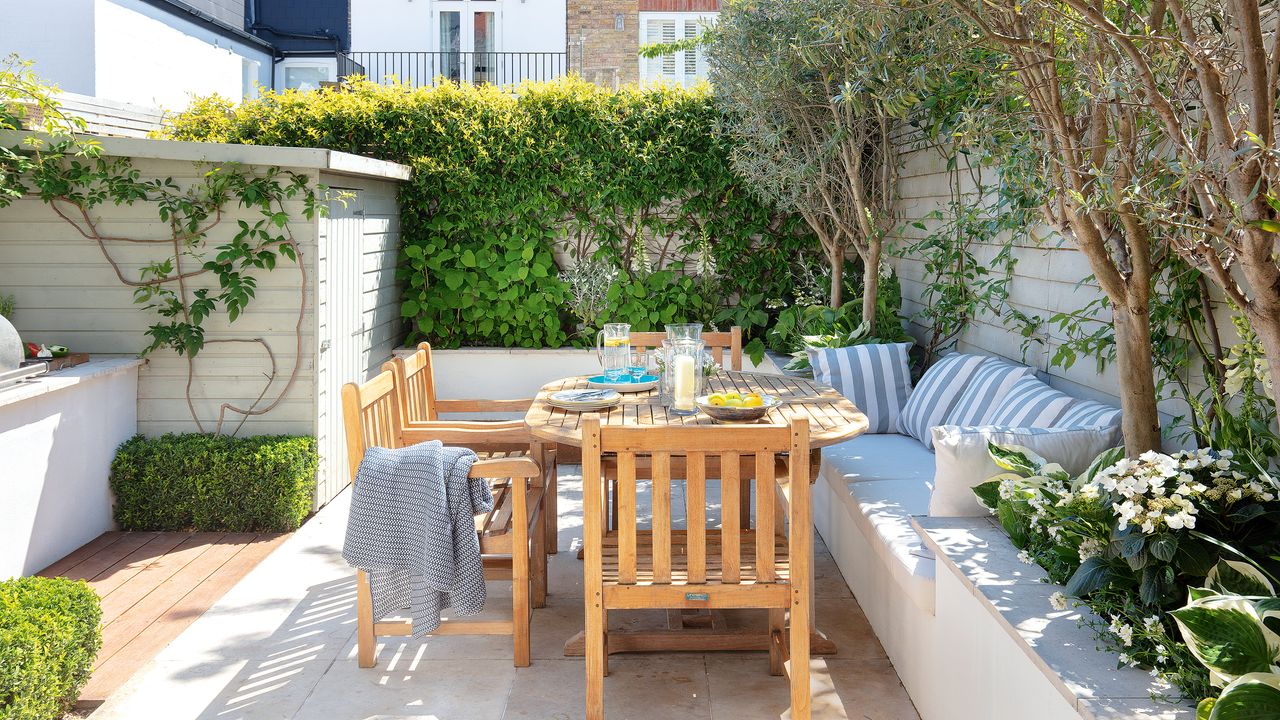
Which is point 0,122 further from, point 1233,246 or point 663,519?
point 1233,246

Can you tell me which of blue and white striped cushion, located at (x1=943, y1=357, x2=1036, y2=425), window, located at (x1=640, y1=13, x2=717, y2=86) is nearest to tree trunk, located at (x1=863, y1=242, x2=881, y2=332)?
blue and white striped cushion, located at (x1=943, y1=357, x2=1036, y2=425)

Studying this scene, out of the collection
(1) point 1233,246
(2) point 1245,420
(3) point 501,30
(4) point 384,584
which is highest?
(3) point 501,30

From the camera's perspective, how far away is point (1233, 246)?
195cm

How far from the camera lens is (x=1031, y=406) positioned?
3.78m

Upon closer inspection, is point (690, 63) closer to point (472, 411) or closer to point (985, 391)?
point (985, 391)

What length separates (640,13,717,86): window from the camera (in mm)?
13273

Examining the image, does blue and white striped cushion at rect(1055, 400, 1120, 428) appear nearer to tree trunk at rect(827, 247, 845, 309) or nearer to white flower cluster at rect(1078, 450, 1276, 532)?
white flower cluster at rect(1078, 450, 1276, 532)

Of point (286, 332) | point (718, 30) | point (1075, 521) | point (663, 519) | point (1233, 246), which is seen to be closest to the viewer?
point (1233, 246)

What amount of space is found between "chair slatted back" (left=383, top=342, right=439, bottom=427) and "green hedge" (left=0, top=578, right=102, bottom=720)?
1175mm

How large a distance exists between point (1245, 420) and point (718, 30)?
412cm

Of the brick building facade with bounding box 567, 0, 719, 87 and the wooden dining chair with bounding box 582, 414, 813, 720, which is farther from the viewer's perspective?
the brick building facade with bounding box 567, 0, 719, 87

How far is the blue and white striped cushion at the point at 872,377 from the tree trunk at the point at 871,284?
73 centimetres

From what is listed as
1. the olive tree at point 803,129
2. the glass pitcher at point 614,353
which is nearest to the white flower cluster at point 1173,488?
the glass pitcher at point 614,353

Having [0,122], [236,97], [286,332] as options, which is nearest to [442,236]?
[286,332]
